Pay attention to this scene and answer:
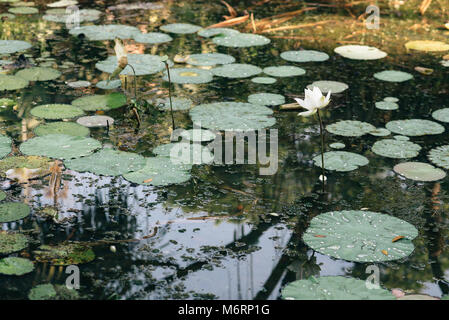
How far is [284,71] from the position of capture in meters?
4.90

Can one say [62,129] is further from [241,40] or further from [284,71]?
[241,40]

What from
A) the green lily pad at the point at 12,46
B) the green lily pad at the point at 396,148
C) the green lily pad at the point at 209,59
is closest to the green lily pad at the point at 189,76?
the green lily pad at the point at 209,59

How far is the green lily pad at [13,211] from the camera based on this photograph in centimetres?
288

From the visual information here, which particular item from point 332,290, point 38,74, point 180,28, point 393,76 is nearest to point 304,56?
point 393,76

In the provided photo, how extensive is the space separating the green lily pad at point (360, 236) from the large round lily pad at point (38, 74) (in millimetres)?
2743

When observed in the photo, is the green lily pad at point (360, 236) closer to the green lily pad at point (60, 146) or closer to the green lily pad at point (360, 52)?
the green lily pad at point (60, 146)

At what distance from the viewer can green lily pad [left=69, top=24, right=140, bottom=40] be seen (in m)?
5.66

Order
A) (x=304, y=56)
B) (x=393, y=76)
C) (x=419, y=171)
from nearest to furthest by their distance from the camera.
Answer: (x=419, y=171) → (x=393, y=76) → (x=304, y=56)

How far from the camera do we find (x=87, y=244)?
8.87 feet

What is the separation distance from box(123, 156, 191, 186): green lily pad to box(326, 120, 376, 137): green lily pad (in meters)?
1.09

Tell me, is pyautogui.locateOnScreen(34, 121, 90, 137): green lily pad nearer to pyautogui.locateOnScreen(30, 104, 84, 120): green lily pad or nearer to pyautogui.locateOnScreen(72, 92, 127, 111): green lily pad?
pyautogui.locateOnScreen(30, 104, 84, 120): green lily pad

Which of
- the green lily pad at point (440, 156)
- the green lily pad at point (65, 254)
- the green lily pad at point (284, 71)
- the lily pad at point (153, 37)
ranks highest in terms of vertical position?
the lily pad at point (153, 37)

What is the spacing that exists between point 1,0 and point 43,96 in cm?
301

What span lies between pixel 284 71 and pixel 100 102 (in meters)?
1.54
